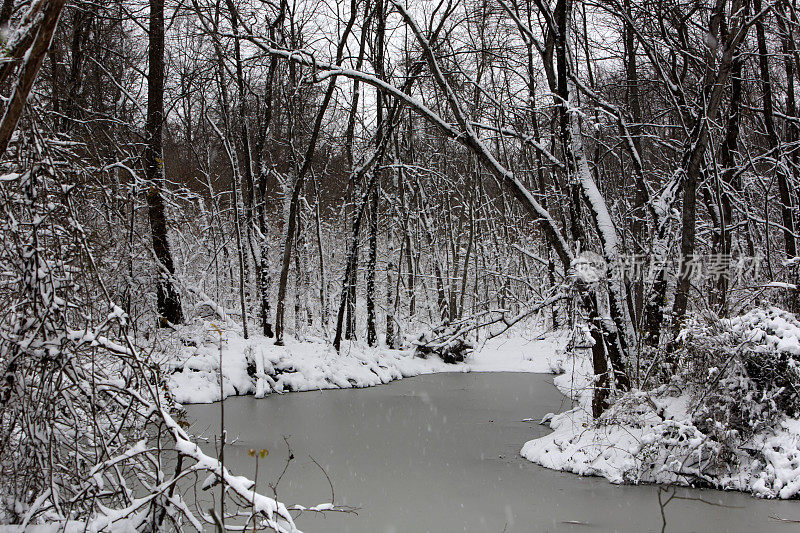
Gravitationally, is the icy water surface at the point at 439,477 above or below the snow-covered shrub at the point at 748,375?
below

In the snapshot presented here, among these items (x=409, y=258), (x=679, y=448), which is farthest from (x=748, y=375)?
(x=409, y=258)

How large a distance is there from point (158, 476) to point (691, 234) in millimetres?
7594

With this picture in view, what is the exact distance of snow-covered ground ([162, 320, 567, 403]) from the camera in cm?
1226

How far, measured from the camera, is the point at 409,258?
21.9 meters

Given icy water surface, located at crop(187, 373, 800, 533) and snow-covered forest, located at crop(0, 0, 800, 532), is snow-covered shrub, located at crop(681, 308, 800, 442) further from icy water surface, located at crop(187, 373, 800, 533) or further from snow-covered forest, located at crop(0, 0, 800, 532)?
icy water surface, located at crop(187, 373, 800, 533)

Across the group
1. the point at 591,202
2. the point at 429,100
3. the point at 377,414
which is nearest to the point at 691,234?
the point at 591,202

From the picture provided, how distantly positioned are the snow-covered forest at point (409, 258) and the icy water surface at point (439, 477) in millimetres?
348

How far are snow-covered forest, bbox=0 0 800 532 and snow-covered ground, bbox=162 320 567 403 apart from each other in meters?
0.07

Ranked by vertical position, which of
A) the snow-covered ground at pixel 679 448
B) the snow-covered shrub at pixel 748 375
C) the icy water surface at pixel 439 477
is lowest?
the icy water surface at pixel 439 477

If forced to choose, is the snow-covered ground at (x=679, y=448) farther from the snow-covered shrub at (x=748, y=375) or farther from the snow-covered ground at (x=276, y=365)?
the snow-covered ground at (x=276, y=365)

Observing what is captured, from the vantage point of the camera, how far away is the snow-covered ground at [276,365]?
1226 centimetres

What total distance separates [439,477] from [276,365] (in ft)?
24.7

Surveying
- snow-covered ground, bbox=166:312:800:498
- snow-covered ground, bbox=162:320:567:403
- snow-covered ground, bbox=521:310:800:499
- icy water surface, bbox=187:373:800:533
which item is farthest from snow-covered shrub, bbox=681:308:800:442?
snow-covered ground, bbox=162:320:567:403

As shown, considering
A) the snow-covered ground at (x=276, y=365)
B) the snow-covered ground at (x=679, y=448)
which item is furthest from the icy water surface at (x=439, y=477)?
the snow-covered ground at (x=276, y=365)
